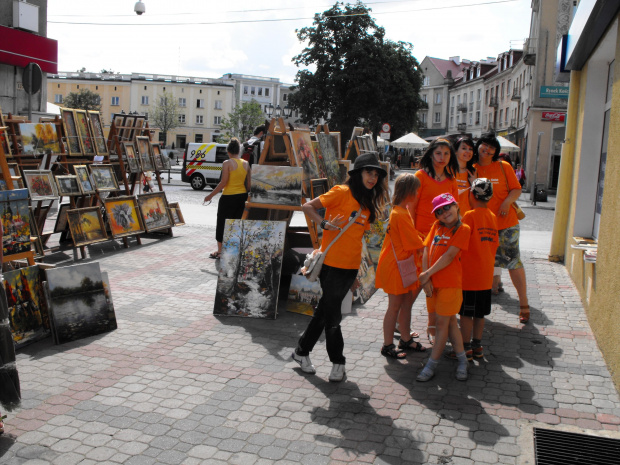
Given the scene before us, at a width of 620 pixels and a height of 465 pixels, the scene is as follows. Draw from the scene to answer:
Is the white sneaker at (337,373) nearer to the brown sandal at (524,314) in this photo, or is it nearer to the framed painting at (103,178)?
the brown sandal at (524,314)

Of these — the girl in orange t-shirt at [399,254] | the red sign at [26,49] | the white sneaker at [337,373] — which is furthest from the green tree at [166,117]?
the white sneaker at [337,373]

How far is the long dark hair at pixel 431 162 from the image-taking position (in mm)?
5406

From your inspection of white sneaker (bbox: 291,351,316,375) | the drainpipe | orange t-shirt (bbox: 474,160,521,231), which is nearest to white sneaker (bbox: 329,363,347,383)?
white sneaker (bbox: 291,351,316,375)

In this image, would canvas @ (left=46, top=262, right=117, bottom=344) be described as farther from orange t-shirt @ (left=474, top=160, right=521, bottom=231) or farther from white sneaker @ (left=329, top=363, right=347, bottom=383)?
orange t-shirt @ (left=474, top=160, right=521, bottom=231)

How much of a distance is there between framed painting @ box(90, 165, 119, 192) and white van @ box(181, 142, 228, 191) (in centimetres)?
1563

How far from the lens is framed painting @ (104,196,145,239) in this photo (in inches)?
378

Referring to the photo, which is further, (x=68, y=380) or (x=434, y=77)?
(x=434, y=77)

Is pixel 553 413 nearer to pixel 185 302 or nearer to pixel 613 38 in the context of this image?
pixel 185 302

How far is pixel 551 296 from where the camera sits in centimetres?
744

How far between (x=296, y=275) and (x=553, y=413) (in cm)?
326

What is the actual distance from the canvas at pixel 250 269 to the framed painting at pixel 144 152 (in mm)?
5051

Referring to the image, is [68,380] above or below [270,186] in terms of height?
below

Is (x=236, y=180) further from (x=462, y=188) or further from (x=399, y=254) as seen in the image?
(x=399, y=254)

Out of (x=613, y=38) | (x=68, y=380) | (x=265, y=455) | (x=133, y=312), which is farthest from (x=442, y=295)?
(x=613, y=38)
